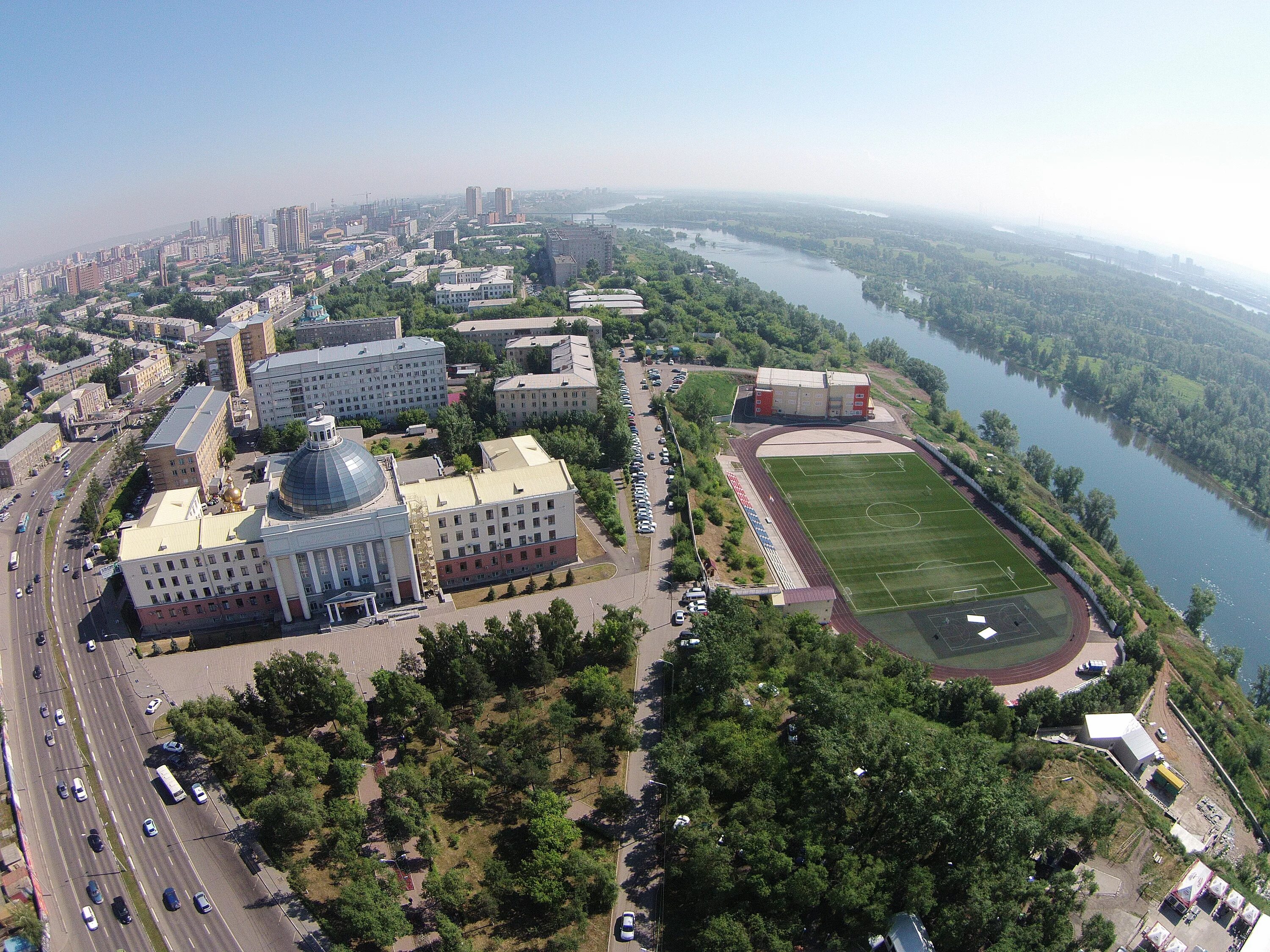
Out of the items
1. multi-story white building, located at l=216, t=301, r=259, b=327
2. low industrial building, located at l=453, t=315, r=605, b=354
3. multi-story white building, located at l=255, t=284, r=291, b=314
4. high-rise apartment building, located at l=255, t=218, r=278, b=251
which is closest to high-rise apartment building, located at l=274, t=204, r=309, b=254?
high-rise apartment building, located at l=255, t=218, r=278, b=251

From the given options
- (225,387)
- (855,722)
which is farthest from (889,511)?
(225,387)

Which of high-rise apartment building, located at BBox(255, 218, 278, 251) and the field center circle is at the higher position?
high-rise apartment building, located at BBox(255, 218, 278, 251)

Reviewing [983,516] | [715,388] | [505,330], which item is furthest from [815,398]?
[505,330]

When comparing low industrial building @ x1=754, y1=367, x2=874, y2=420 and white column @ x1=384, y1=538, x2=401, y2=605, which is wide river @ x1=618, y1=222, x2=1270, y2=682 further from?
white column @ x1=384, y1=538, x2=401, y2=605

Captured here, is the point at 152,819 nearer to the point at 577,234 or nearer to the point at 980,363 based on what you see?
the point at 980,363

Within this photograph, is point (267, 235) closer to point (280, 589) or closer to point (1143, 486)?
point (280, 589)
